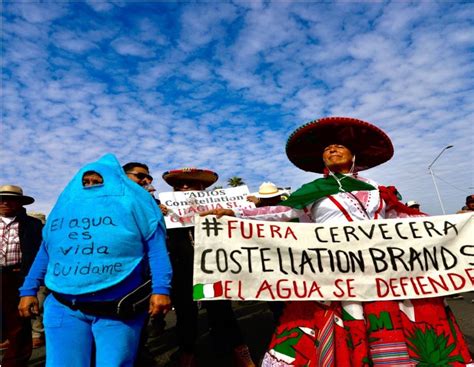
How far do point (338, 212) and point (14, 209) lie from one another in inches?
167

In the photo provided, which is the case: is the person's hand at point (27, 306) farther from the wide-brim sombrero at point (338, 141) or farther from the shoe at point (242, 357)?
the wide-brim sombrero at point (338, 141)

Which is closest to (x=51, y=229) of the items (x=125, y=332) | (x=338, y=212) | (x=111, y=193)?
(x=111, y=193)

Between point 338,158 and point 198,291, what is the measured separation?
4.97ft

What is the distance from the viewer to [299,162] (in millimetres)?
3293

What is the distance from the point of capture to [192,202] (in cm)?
496

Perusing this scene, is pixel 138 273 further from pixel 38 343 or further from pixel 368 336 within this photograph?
pixel 38 343

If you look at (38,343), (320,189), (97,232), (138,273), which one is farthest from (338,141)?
(38,343)

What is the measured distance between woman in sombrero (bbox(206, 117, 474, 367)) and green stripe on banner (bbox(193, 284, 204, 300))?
0.54 metres

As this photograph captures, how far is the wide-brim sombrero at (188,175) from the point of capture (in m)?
4.56

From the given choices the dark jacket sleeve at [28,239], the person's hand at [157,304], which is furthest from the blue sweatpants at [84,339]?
the dark jacket sleeve at [28,239]

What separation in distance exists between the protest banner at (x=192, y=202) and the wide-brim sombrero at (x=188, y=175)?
0.26m

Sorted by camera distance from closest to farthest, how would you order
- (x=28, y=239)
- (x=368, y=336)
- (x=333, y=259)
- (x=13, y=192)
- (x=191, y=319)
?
(x=368, y=336), (x=333, y=259), (x=191, y=319), (x=28, y=239), (x=13, y=192)

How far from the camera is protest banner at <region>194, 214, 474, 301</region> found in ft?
7.38

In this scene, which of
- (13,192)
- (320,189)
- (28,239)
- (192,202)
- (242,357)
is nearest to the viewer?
(320,189)
